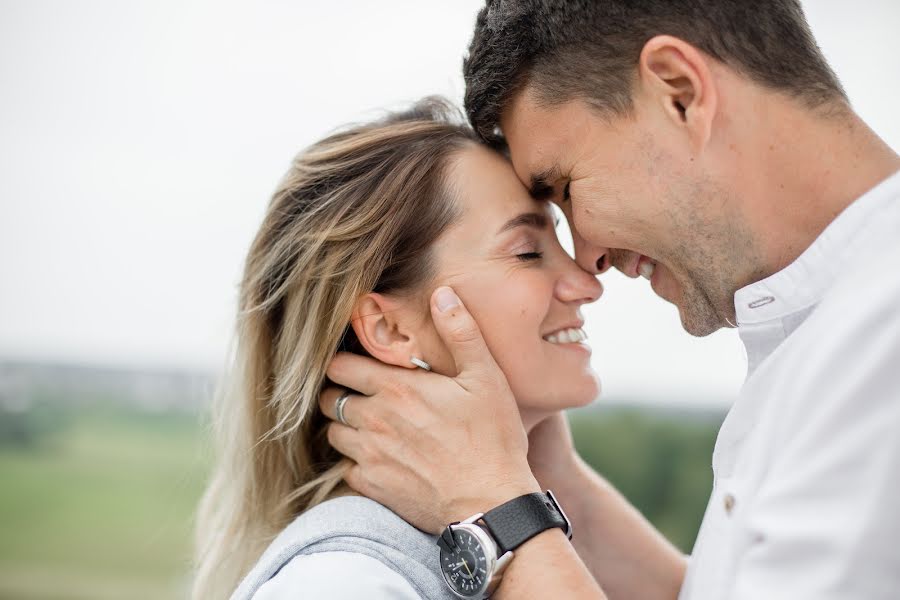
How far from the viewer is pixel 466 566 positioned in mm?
1741

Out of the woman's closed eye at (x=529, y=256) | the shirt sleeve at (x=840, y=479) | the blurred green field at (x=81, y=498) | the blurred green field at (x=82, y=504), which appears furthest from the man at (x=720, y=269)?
the blurred green field at (x=82, y=504)

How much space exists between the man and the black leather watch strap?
0.02 meters

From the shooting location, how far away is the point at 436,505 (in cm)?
188

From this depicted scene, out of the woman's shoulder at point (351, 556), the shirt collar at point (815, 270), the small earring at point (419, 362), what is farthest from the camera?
the small earring at point (419, 362)

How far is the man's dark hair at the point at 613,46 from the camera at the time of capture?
1.74 meters

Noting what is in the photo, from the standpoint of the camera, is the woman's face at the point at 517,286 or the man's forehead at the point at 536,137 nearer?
the man's forehead at the point at 536,137

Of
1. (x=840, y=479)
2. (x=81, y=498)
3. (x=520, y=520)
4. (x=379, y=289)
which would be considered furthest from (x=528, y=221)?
(x=81, y=498)

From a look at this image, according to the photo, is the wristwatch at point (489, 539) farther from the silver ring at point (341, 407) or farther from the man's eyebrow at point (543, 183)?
the man's eyebrow at point (543, 183)

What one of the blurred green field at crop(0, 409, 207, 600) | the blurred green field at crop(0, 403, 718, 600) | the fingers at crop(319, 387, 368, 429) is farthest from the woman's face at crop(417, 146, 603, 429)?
the blurred green field at crop(0, 409, 207, 600)

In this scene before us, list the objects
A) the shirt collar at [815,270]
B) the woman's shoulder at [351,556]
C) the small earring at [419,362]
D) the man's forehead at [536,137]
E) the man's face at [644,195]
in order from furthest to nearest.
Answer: the small earring at [419,362] → the man's forehead at [536,137] → the man's face at [644,195] → the woman's shoulder at [351,556] → the shirt collar at [815,270]

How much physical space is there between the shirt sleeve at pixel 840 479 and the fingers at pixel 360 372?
3.11 ft

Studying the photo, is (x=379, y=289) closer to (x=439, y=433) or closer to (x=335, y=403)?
(x=335, y=403)

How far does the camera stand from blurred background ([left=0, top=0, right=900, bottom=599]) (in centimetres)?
374

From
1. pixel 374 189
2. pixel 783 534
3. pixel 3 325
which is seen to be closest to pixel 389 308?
pixel 374 189
